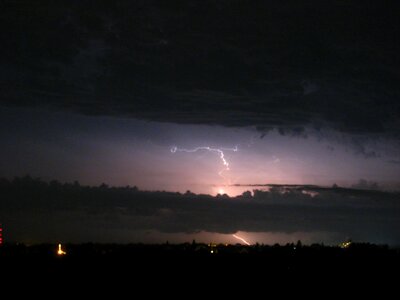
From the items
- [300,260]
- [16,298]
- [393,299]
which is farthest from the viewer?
[300,260]

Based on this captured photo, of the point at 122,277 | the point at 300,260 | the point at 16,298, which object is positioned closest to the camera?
the point at 16,298

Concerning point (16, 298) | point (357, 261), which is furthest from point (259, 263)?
point (16, 298)

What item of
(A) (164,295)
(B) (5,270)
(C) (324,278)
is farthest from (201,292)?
(B) (5,270)

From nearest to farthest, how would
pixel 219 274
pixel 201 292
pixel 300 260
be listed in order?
1. pixel 201 292
2. pixel 219 274
3. pixel 300 260

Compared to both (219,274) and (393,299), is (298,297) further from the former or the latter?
(219,274)

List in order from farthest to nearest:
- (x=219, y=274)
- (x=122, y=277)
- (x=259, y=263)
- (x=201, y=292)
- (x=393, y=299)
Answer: (x=259, y=263), (x=219, y=274), (x=122, y=277), (x=201, y=292), (x=393, y=299)

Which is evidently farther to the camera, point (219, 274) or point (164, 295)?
point (219, 274)

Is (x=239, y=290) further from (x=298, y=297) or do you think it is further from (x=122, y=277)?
(x=122, y=277)

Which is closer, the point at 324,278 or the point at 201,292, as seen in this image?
the point at 201,292
